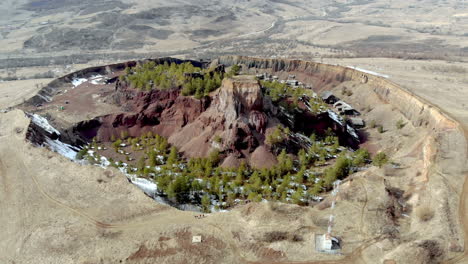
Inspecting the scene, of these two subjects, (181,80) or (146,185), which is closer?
(146,185)

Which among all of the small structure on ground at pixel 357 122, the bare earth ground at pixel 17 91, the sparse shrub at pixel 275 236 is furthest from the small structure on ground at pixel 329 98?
the bare earth ground at pixel 17 91

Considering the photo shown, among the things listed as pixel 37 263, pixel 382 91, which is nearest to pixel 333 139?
pixel 382 91

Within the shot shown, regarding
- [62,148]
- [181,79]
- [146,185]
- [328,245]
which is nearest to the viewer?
[328,245]

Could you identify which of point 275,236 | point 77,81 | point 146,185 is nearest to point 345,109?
point 146,185

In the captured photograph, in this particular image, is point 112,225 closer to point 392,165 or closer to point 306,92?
point 392,165

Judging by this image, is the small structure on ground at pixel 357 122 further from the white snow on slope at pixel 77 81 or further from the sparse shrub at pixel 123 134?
the white snow on slope at pixel 77 81

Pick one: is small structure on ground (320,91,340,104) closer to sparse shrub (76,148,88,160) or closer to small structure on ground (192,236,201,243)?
sparse shrub (76,148,88,160)

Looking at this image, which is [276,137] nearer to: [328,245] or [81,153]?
[328,245]
